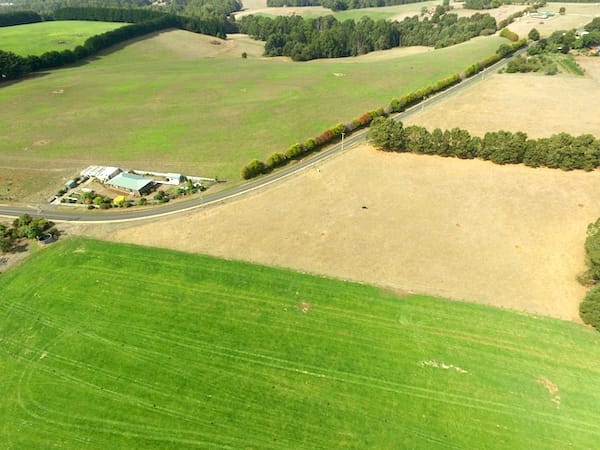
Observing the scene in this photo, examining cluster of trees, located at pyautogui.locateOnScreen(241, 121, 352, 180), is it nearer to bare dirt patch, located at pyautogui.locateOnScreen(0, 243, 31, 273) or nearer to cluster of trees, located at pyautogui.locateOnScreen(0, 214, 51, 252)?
cluster of trees, located at pyautogui.locateOnScreen(0, 214, 51, 252)

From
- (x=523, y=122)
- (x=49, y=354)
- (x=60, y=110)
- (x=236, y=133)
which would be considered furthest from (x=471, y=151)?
(x=60, y=110)

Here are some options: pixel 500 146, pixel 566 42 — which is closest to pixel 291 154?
pixel 500 146

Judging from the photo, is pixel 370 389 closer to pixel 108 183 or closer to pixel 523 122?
pixel 108 183

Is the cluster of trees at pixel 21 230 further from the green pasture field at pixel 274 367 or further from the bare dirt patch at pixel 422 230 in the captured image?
the green pasture field at pixel 274 367

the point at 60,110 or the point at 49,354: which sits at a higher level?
the point at 60,110

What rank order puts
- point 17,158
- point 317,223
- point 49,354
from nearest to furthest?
point 49,354, point 317,223, point 17,158

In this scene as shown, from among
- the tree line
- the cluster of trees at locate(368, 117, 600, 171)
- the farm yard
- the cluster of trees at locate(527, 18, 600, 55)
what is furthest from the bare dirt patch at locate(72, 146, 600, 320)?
the cluster of trees at locate(527, 18, 600, 55)

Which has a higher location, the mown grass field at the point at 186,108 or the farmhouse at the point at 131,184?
the mown grass field at the point at 186,108

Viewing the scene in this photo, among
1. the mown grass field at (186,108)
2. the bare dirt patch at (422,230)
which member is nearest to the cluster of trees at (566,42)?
the mown grass field at (186,108)
